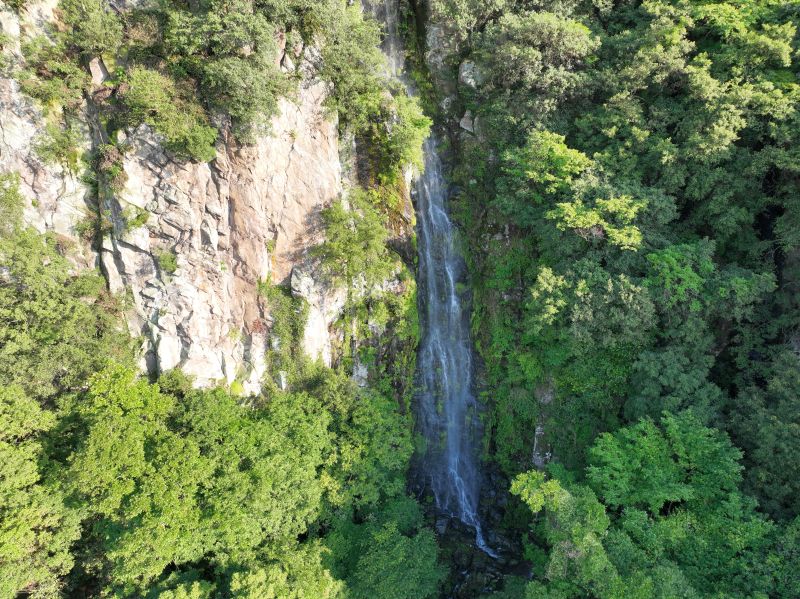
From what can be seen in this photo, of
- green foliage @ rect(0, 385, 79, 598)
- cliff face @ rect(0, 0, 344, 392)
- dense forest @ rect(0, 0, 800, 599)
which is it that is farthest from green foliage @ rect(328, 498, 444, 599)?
green foliage @ rect(0, 385, 79, 598)

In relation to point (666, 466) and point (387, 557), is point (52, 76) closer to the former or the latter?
point (387, 557)

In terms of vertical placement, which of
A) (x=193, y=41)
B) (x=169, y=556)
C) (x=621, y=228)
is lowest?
(x=169, y=556)

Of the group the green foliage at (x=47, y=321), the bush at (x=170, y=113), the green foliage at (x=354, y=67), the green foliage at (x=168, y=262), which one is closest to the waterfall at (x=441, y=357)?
the green foliage at (x=354, y=67)

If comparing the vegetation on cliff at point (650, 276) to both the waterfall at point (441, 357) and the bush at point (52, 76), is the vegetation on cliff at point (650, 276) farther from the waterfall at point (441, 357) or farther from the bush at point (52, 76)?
the bush at point (52, 76)

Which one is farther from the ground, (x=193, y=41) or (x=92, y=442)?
(x=193, y=41)

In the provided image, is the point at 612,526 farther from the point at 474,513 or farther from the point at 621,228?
the point at 621,228

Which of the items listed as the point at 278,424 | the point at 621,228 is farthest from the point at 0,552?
the point at 621,228

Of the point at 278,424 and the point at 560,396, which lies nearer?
the point at 278,424

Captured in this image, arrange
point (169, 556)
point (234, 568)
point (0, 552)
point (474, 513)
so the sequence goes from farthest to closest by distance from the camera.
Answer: point (474, 513) → point (234, 568) → point (169, 556) → point (0, 552)
